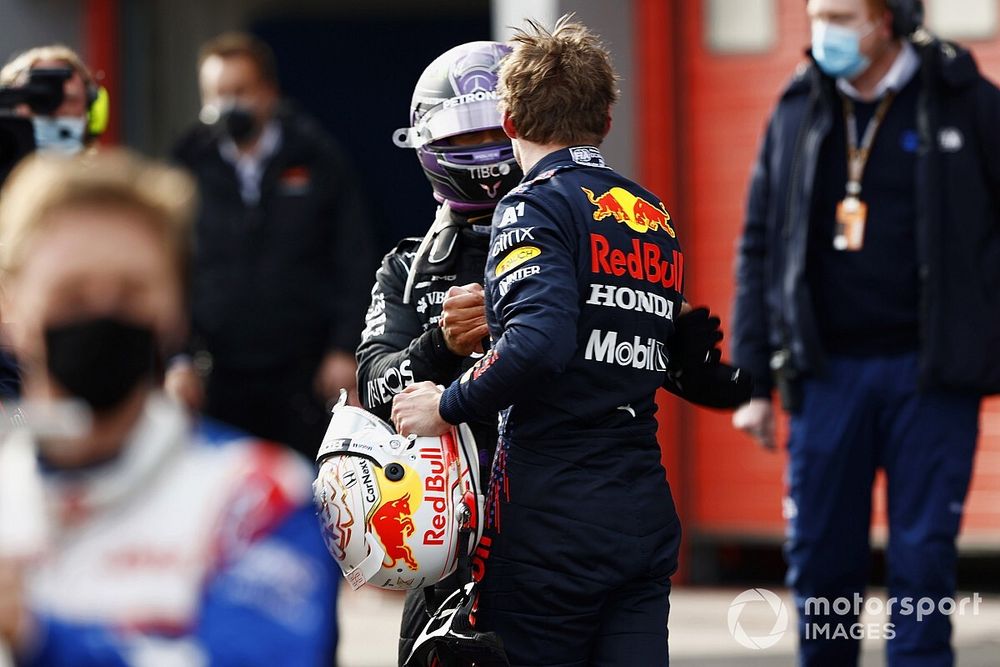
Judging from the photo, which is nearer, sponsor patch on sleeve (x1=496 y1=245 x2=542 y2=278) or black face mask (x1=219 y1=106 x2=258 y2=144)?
sponsor patch on sleeve (x1=496 y1=245 x2=542 y2=278)

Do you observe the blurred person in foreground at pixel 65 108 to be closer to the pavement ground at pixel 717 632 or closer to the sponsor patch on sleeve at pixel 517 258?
the sponsor patch on sleeve at pixel 517 258

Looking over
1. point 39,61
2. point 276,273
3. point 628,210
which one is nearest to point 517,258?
point 628,210

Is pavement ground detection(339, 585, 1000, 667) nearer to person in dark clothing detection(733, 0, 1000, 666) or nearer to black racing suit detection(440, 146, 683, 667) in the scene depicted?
person in dark clothing detection(733, 0, 1000, 666)

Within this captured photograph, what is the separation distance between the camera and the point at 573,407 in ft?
11.8

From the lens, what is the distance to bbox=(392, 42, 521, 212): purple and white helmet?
3.93 m

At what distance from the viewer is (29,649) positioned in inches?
72.5

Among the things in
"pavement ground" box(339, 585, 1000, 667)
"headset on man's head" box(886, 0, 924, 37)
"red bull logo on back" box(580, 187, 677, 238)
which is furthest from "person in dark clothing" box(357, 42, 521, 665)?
"pavement ground" box(339, 585, 1000, 667)

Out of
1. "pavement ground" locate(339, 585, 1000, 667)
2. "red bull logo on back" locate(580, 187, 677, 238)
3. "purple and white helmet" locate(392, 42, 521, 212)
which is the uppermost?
"purple and white helmet" locate(392, 42, 521, 212)

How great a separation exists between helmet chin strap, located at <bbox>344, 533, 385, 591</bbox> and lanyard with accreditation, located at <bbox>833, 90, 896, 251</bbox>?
2230 millimetres

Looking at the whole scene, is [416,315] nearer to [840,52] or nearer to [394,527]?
[394,527]

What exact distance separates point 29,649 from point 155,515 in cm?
19

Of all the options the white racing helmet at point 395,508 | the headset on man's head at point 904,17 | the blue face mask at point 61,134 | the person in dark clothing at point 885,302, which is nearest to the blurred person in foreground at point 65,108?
the blue face mask at point 61,134

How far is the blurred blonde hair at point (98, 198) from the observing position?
195 centimetres

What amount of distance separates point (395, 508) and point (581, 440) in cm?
41
